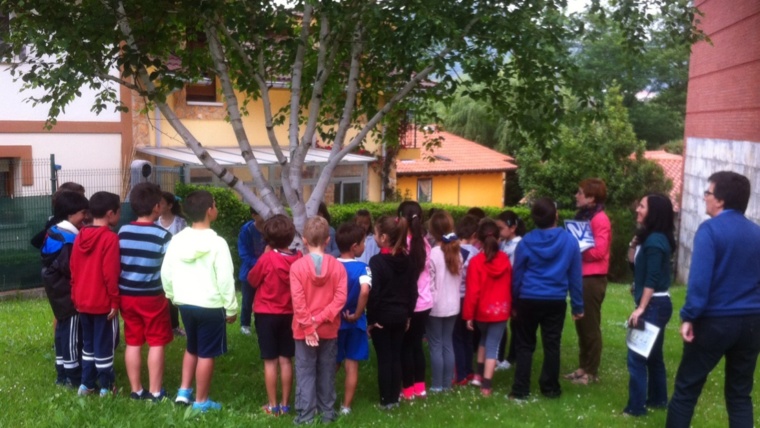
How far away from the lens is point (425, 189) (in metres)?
33.9

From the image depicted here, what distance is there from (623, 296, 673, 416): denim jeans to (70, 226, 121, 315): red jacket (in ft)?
14.2

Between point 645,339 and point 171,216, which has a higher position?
point 171,216

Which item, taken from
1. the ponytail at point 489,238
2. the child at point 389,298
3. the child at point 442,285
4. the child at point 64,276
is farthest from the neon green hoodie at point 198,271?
the ponytail at point 489,238

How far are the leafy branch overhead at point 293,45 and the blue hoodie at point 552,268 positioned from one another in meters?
1.64

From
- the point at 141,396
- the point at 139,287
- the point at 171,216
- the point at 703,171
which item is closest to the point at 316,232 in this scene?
the point at 139,287

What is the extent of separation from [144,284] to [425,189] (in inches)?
1081

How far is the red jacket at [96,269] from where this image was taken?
6.67 meters

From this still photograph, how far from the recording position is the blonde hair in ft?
21.1

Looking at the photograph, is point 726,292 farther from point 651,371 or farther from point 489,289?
point 489,289

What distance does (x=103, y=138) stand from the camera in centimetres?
1898

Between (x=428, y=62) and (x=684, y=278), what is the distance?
15891 millimetres

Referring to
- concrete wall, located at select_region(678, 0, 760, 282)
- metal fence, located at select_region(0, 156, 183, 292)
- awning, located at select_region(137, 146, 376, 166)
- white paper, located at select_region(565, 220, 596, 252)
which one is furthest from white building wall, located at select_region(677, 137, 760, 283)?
metal fence, located at select_region(0, 156, 183, 292)

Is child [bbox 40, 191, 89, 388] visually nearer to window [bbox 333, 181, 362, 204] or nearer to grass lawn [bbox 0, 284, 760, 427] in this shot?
grass lawn [bbox 0, 284, 760, 427]

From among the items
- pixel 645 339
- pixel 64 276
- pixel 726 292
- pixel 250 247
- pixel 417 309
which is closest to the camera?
pixel 726 292
